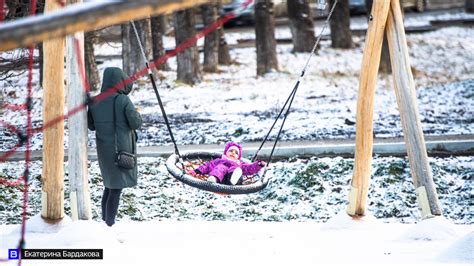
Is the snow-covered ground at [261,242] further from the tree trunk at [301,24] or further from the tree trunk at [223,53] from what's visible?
the tree trunk at [301,24]

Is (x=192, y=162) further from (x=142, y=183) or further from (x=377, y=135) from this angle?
(x=377, y=135)

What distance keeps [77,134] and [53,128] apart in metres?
0.21

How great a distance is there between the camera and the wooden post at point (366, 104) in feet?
30.5

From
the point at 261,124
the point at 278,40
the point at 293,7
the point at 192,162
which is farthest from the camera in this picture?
the point at 278,40

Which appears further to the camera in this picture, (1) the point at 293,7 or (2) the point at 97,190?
(1) the point at 293,7

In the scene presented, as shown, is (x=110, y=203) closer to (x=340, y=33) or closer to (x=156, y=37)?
(x=156, y=37)

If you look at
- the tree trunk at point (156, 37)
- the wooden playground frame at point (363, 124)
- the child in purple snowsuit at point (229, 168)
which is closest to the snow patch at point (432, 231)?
the wooden playground frame at point (363, 124)

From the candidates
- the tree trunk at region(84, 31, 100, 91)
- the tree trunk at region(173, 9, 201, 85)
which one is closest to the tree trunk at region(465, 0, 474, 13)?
the tree trunk at region(173, 9, 201, 85)

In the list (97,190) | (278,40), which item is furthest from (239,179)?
(278,40)

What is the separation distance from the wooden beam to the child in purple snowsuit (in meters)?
5.19

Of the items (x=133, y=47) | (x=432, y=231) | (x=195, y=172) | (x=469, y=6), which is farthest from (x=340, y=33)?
(x=432, y=231)

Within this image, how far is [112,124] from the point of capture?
906 cm

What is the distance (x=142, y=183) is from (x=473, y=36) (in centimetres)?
1784

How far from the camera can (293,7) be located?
969 inches
